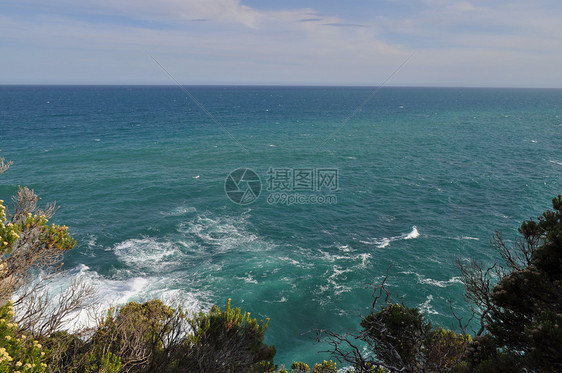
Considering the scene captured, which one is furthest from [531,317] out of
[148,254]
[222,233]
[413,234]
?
[222,233]

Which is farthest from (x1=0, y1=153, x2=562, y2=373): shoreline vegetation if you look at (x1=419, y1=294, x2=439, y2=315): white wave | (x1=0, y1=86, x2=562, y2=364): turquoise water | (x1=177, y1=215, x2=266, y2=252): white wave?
(x1=177, y1=215, x2=266, y2=252): white wave

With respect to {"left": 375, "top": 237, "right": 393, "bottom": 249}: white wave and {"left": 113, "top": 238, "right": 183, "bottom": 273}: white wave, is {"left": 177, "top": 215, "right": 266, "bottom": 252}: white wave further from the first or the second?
{"left": 375, "top": 237, "right": 393, "bottom": 249}: white wave

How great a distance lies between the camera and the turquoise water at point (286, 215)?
117ft

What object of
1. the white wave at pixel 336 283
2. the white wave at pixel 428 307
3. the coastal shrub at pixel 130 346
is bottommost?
the white wave at pixel 428 307

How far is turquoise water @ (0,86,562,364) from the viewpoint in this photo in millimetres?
35594

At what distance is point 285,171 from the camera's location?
2972 inches

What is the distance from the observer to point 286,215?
53.7 metres

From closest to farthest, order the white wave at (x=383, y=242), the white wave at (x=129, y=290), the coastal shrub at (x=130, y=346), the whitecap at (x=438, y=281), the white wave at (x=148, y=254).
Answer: the coastal shrub at (x=130, y=346), the white wave at (x=129, y=290), the whitecap at (x=438, y=281), the white wave at (x=148, y=254), the white wave at (x=383, y=242)

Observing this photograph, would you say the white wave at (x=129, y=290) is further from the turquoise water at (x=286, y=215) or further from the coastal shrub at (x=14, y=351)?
the coastal shrub at (x=14, y=351)

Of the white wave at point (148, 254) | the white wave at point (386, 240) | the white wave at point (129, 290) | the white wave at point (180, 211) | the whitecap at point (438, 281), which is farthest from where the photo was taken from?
the white wave at point (180, 211)

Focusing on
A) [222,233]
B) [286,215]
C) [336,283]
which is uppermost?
[286,215]

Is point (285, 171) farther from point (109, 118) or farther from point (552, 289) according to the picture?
point (109, 118)

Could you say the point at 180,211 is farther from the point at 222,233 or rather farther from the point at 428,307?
the point at 428,307

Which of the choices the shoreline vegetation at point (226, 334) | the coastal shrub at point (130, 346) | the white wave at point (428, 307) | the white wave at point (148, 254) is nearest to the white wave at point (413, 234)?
the white wave at point (428, 307)
